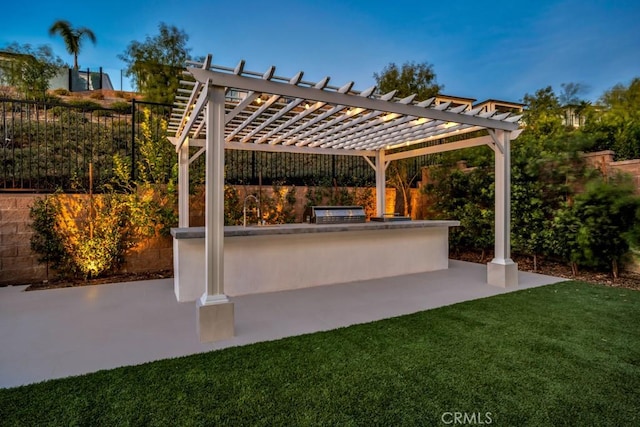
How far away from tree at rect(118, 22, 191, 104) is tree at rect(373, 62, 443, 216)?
7837 mm

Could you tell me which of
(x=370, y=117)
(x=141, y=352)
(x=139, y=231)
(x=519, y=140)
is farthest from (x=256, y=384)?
(x=519, y=140)

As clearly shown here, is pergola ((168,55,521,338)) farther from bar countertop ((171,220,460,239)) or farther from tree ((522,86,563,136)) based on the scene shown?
tree ((522,86,563,136))

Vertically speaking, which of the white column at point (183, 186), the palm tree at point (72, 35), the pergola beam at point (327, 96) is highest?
the palm tree at point (72, 35)

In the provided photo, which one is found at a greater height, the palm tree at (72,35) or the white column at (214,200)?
the palm tree at (72,35)

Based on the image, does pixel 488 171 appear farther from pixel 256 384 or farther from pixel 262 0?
pixel 262 0

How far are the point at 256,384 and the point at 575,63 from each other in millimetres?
22543

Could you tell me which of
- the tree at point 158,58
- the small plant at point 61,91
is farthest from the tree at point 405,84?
the small plant at point 61,91

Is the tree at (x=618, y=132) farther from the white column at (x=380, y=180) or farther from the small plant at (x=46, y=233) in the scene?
the small plant at (x=46, y=233)

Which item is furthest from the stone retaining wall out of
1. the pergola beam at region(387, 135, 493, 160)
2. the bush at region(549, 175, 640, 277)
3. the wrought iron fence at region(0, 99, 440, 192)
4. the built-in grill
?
the bush at region(549, 175, 640, 277)

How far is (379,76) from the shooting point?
29.6 feet

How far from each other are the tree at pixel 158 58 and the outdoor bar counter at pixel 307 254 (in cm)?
998

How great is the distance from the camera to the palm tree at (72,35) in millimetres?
18172

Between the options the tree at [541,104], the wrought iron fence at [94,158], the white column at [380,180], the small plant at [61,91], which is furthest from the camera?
the small plant at [61,91]

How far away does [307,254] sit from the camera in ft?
16.4
